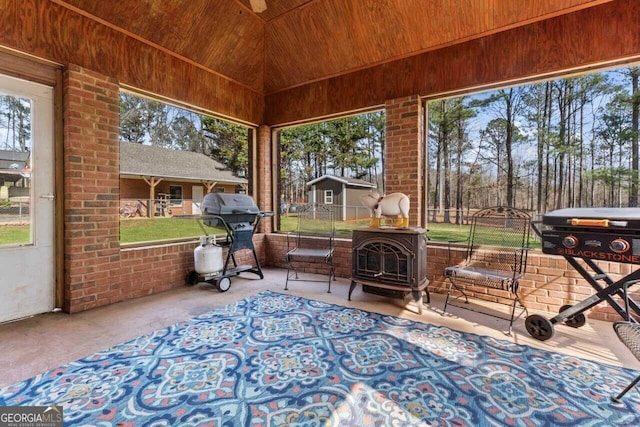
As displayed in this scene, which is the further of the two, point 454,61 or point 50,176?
point 454,61

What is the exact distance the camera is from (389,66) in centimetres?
387

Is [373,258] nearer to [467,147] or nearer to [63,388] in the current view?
[467,147]

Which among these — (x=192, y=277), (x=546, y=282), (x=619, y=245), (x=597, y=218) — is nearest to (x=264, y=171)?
(x=192, y=277)

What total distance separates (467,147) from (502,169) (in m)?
0.47

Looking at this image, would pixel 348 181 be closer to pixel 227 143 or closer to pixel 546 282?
pixel 227 143

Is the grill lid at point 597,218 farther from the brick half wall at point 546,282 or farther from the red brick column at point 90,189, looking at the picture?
the red brick column at point 90,189

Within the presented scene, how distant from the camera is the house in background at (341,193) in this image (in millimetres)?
4266

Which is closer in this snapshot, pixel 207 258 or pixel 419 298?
pixel 419 298

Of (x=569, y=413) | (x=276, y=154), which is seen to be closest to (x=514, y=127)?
(x=569, y=413)

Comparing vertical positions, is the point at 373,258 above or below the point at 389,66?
below

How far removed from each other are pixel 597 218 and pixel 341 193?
3.03 metres

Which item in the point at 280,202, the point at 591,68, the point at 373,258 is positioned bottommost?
the point at 373,258

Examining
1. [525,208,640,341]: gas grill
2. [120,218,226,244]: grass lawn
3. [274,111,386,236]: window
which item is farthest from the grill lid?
[120,218,226,244]: grass lawn

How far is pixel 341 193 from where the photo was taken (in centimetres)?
459
